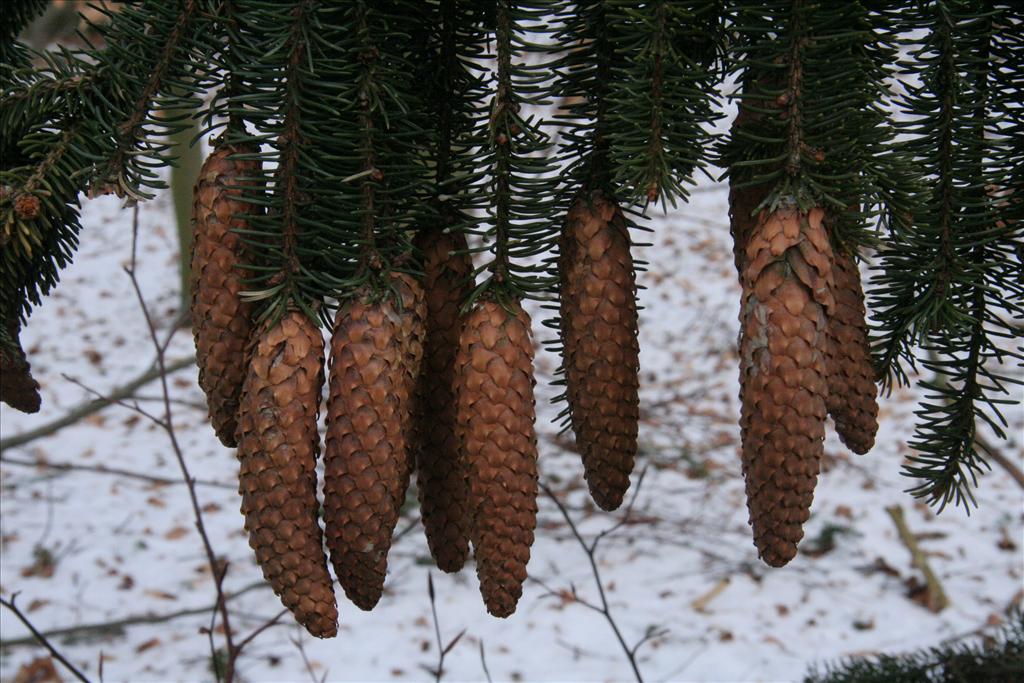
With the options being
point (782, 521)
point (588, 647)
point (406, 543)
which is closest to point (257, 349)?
point (782, 521)

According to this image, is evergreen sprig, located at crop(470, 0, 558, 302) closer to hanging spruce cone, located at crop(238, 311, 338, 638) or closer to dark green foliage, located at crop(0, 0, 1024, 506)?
dark green foliage, located at crop(0, 0, 1024, 506)

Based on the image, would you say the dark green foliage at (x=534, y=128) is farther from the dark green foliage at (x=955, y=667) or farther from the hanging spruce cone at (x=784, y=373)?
the dark green foliage at (x=955, y=667)

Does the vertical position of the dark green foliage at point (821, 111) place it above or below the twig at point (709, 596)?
above

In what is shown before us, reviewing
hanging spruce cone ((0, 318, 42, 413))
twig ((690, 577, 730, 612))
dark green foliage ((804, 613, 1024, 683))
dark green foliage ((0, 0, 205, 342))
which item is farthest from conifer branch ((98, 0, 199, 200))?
twig ((690, 577, 730, 612))

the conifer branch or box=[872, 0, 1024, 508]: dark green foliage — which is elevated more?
the conifer branch

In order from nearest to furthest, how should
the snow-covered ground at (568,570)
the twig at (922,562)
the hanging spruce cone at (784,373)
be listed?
the hanging spruce cone at (784,373), the snow-covered ground at (568,570), the twig at (922,562)

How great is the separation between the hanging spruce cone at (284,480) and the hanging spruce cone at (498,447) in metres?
0.10

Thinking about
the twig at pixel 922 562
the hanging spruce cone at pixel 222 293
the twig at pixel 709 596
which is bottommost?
the twig at pixel 922 562

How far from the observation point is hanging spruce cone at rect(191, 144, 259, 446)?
570mm

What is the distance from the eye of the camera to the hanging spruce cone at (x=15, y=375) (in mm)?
661

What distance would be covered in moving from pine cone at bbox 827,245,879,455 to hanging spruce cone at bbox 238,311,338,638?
349 millimetres

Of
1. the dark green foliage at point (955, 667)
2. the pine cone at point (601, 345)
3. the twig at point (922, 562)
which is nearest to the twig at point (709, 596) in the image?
the twig at point (922, 562)

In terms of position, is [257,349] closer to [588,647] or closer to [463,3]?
[463,3]

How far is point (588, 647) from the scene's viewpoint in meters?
2.61
